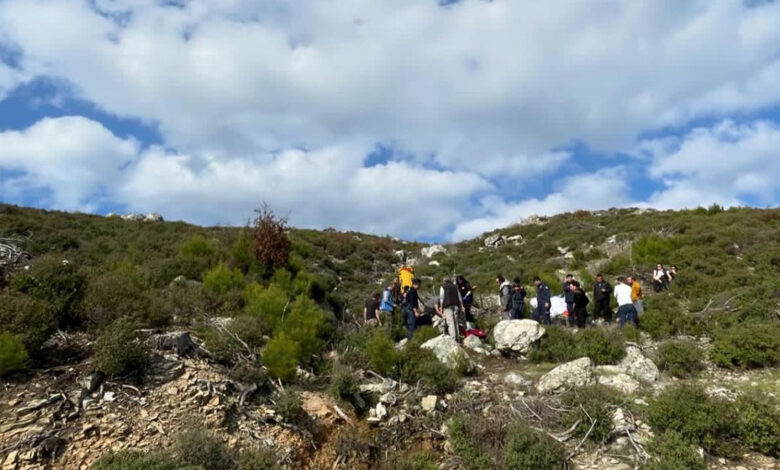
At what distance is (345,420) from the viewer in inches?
305

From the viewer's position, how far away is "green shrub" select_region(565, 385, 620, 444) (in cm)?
737

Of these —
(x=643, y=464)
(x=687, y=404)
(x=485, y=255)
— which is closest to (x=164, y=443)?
(x=643, y=464)

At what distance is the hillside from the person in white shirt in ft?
0.96

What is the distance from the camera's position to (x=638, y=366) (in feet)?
31.1

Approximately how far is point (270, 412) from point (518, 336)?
5.90 meters

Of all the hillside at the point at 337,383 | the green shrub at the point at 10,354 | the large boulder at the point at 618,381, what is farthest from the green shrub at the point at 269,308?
the large boulder at the point at 618,381

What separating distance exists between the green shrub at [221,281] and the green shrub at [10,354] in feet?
15.7

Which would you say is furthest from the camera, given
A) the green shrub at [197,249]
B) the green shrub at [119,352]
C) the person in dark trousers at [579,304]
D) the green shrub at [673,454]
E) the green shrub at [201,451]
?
the green shrub at [197,249]

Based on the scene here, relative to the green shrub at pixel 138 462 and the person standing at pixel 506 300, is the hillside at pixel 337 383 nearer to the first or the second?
the green shrub at pixel 138 462

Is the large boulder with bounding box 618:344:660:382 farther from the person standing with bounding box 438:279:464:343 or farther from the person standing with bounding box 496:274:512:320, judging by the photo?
the person standing with bounding box 496:274:512:320

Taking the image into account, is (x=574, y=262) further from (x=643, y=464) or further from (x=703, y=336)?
(x=643, y=464)

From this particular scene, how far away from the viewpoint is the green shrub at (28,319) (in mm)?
7391

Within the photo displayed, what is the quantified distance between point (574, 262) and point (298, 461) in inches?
656

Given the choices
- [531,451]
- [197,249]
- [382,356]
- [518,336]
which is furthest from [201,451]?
[197,249]
